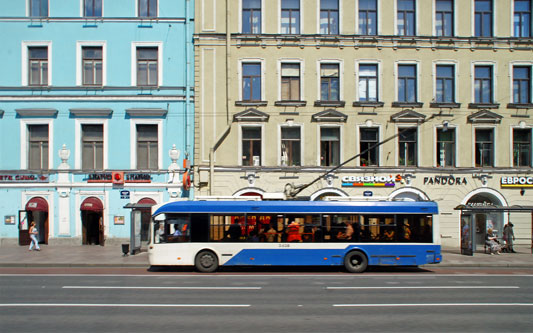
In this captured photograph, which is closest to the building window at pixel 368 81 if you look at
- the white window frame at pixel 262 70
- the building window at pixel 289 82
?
the building window at pixel 289 82

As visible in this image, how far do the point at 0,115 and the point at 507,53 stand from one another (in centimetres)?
2956

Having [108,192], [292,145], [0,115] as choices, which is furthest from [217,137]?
[0,115]

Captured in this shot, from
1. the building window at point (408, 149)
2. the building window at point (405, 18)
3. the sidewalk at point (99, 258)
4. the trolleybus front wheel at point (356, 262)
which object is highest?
the building window at point (405, 18)

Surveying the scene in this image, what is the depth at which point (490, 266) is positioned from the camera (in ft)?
64.6

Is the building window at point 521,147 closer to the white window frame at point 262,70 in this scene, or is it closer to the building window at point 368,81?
the building window at point 368,81

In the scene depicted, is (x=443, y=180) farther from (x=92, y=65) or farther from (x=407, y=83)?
(x=92, y=65)

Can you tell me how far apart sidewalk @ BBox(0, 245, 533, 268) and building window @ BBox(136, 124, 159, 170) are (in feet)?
16.7

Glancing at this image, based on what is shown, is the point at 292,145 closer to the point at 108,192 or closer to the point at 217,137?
the point at 217,137

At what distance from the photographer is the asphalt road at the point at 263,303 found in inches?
361

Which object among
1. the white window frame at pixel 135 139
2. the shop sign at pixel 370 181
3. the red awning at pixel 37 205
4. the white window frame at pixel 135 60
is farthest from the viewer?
the white window frame at pixel 135 60

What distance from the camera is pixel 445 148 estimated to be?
2698 cm

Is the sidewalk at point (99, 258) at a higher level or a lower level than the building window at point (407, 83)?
lower

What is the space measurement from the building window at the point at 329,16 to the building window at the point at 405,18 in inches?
145

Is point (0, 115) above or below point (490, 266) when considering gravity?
above
